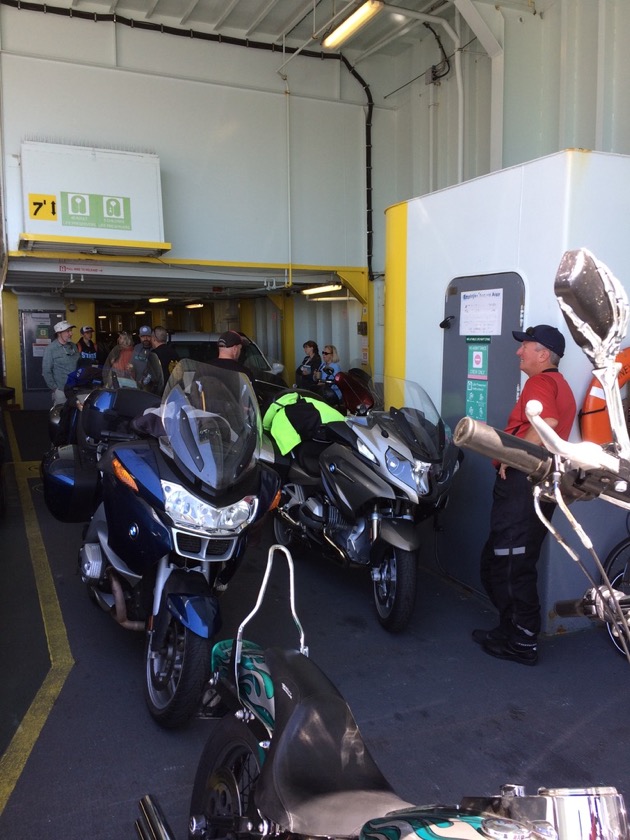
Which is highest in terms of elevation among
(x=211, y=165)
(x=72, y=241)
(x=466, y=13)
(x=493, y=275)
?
(x=466, y=13)

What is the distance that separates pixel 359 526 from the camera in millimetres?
4645

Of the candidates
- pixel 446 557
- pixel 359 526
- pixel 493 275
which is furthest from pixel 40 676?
pixel 493 275

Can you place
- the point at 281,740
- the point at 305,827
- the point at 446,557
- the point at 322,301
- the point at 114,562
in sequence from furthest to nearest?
1. the point at 322,301
2. the point at 446,557
3. the point at 114,562
4. the point at 281,740
5. the point at 305,827

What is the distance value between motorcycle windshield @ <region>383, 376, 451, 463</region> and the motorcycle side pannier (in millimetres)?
1946

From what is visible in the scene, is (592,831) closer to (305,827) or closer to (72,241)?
(305,827)

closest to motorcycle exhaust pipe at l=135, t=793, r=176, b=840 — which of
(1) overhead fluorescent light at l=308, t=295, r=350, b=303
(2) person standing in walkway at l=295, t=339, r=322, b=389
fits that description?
(2) person standing in walkway at l=295, t=339, r=322, b=389

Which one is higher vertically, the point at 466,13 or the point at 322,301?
the point at 466,13

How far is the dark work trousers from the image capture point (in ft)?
13.2

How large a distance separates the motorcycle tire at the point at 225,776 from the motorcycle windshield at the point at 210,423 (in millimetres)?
1174

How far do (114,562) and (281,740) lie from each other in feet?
6.91

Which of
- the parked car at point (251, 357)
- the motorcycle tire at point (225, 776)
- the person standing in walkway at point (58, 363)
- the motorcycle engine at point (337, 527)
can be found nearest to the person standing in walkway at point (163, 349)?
the parked car at point (251, 357)

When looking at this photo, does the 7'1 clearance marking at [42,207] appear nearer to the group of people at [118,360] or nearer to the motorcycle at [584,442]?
the group of people at [118,360]

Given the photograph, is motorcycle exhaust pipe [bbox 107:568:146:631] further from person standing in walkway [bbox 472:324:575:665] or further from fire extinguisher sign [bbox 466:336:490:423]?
fire extinguisher sign [bbox 466:336:490:423]

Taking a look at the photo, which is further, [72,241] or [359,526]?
[72,241]
